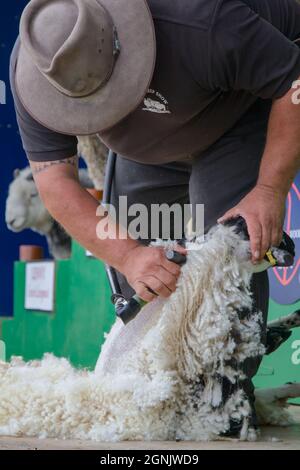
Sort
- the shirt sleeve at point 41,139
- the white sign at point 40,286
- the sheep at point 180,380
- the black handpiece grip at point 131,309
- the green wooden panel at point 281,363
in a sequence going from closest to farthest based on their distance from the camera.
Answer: the sheep at point 180,380 < the black handpiece grip at point 131,309 < the shirt sleeve at point 41,139 < the green wooden panel at point 281,363 < the white sign at point 40,286

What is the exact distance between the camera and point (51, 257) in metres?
6.58

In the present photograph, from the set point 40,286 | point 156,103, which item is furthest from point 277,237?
point 40,286

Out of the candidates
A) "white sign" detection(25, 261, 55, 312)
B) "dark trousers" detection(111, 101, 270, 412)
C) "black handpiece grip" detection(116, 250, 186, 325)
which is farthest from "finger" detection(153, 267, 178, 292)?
"white sign" detection(25, 261, 55, 312)

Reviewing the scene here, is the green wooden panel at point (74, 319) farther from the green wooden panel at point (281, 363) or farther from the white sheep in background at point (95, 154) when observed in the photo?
the green wooden panel at point (281, 363)

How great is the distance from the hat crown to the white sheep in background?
270cm

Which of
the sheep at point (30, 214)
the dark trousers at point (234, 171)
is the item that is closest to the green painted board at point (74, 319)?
the sheep at point (30, 214)

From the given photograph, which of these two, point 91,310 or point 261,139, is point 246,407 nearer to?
point 261,139

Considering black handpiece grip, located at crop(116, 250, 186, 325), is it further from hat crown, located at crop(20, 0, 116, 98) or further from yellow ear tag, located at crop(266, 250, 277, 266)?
hat crown, located at crop(20, 0, 116, 98)

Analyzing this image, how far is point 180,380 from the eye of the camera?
1.86m

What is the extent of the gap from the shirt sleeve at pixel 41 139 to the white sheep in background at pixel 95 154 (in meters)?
2.45

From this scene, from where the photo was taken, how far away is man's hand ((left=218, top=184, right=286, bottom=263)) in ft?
6.13

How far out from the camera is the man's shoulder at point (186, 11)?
188 centimetres

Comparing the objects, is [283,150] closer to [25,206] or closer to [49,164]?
[49,164]

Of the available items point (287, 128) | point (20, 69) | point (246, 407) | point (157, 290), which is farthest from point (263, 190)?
point (20, 69)
